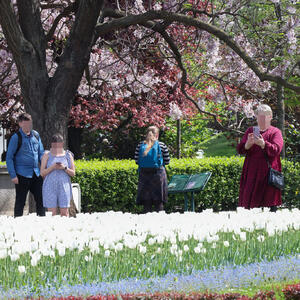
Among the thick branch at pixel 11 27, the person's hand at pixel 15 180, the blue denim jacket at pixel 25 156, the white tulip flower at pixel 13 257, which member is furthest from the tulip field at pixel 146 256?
the thick branch at pixel 11 27

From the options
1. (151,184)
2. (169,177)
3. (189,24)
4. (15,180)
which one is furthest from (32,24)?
(169,177)

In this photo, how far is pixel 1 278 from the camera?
4.73m

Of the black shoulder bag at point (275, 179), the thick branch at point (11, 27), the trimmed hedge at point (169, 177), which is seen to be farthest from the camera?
the trimmed hedge at point (169, 177)

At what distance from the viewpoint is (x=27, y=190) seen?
8930 mm

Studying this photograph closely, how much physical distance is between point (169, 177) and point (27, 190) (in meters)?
5.20

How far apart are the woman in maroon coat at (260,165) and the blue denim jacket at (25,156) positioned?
9.45 ft

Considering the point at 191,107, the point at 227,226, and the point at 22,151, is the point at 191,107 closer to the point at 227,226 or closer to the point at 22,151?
the point at 22,151

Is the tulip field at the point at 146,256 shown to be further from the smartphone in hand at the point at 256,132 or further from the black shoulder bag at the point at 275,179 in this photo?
the smartphone in hand at the point at 256,132

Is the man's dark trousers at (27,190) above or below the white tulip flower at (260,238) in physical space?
above

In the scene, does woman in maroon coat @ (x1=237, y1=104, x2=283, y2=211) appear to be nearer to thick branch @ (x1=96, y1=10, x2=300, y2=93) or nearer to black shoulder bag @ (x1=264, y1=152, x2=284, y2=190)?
black shoulder bag @ (x1=264, y1=152, x2=284, y2=190)

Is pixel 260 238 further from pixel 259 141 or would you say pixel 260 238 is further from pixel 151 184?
pixel 151 184

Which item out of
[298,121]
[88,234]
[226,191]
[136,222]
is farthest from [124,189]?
[298,121]

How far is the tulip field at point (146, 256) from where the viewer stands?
454 cm

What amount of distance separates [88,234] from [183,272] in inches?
57.9
